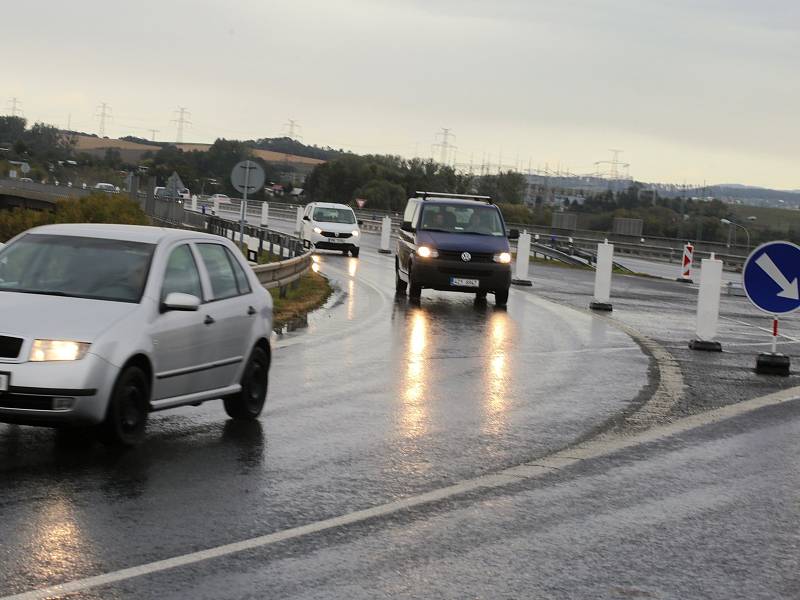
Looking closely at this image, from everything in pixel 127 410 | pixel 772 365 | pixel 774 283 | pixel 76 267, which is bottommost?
pixel 127 410

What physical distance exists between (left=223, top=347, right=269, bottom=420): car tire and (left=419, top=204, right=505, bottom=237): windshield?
15.5 meters

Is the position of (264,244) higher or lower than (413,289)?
higher

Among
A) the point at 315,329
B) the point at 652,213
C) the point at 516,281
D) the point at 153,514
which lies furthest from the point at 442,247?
the point at 652,213

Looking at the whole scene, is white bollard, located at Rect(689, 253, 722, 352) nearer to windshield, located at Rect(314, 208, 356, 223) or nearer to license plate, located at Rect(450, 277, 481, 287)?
license plate, located at Rect(450, 277, 481, 287)

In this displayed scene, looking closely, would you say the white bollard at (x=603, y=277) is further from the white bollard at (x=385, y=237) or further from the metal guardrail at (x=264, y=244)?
the white bollard at (x=385, y=237)

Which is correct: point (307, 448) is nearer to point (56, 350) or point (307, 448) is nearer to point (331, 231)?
point (56, 350)

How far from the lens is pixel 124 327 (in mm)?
8906

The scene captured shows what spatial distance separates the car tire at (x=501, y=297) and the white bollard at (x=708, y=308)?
671 cm

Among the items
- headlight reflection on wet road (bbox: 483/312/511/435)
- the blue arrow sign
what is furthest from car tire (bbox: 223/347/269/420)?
the blue arrow sign

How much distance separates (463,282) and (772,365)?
9.63m

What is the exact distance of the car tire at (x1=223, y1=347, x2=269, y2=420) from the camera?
10602mm

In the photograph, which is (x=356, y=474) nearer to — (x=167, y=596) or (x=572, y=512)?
(x=572, y=512)

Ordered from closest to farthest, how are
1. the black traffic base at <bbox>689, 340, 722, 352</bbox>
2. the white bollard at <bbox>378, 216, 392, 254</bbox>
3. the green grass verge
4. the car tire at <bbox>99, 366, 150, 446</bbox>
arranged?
the car tire at <bbox>99, 366, 150, 446</bbox>
the black traffic base at <bbox>689, 340, 722, 352</bbox>
the green grass verge
the white bollard at <bbox>378, 216, 392, 254</bbox>

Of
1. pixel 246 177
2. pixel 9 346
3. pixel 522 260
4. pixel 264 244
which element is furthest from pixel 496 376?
pixel 264 244
